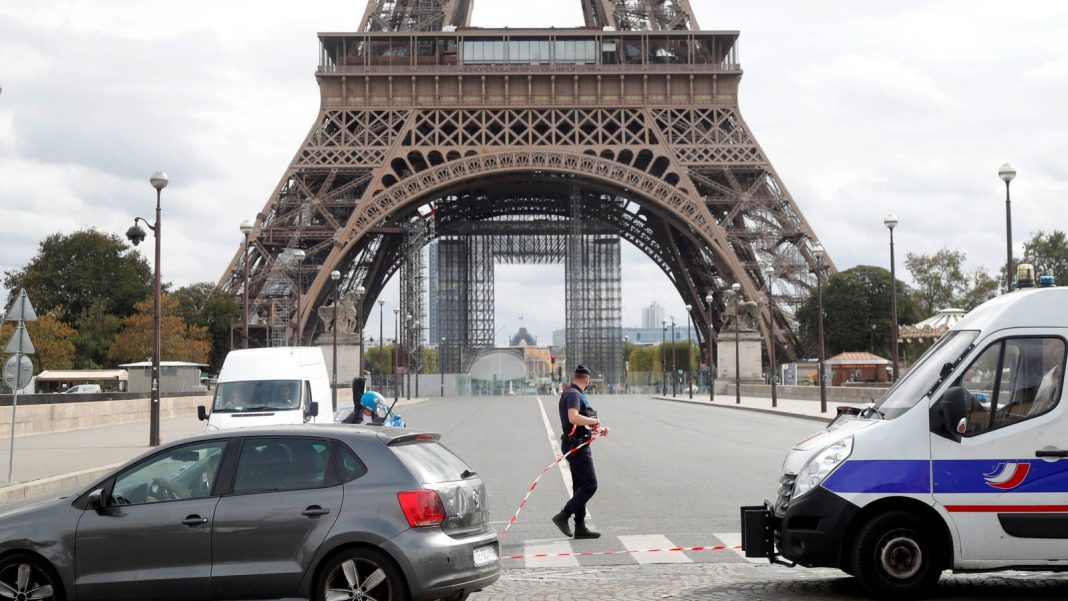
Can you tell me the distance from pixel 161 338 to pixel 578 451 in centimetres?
6319

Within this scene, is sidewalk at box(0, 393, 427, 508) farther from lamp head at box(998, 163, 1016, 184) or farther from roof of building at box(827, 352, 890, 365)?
roof of building at box(827, 352, 890, 365)

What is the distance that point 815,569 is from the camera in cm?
943

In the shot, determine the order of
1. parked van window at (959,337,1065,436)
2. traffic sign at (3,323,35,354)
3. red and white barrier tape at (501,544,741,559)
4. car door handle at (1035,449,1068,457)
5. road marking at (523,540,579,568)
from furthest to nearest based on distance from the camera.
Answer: traffic sign at (3,323,35,354), red and white barrier tape at (501,544,741,559), road marking at (523,540,579,568), parked van window at (959,337,1065,436), car door handle at (1035,449,1068,457)

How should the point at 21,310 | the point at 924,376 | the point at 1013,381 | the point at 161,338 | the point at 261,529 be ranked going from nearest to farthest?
the point at 261,529 → the point at 1013,381 → the point at 924,376 → the point at 21,310 → the point at 161,338

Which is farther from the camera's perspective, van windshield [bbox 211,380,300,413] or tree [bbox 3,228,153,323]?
Result: tree [bbox 3,228,153,323]

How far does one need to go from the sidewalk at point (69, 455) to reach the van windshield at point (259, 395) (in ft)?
5.54

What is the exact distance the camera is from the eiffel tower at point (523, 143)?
185ft

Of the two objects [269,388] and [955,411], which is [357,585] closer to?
[955,411]

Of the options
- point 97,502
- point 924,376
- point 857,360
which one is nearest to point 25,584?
point 97,502

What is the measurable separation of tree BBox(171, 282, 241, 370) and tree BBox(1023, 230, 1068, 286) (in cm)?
5139

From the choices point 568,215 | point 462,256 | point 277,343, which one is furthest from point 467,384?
point 277,343

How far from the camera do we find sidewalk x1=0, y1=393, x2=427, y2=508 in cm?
1572

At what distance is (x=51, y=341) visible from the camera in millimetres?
64812

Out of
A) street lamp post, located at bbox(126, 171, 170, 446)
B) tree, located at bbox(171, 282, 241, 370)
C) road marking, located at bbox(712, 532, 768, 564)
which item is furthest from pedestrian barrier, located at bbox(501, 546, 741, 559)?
tree, located at bbox(171, 282, 241, 370)
